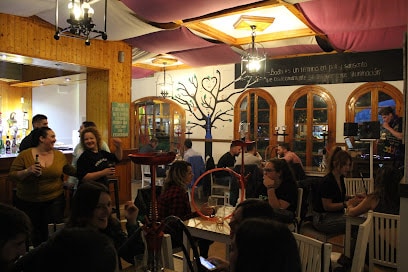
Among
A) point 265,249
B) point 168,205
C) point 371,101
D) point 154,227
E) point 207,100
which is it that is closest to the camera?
point 265,249

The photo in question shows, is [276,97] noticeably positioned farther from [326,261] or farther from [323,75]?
[326,261]

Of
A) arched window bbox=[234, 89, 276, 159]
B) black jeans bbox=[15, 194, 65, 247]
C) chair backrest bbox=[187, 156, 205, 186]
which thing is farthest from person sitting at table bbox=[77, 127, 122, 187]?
arched window bbox=[234, 89, 276, 159]

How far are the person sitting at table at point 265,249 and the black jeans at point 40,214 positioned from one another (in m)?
2.65

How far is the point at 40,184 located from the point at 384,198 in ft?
9.92

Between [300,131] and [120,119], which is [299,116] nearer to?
[300,131]

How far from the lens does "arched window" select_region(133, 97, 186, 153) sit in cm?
1015

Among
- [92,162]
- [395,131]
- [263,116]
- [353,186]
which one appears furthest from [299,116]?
[92,162]

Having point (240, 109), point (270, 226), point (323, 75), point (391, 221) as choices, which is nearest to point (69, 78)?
point (240, 109)

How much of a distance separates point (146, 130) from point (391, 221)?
8485 millimetres

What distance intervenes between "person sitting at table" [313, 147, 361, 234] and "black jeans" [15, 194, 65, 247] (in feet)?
8.11

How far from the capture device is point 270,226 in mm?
1249

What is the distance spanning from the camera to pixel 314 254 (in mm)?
1965

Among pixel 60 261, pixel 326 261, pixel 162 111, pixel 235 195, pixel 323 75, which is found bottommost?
pixel 235 195

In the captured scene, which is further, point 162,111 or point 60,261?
point 162,111
